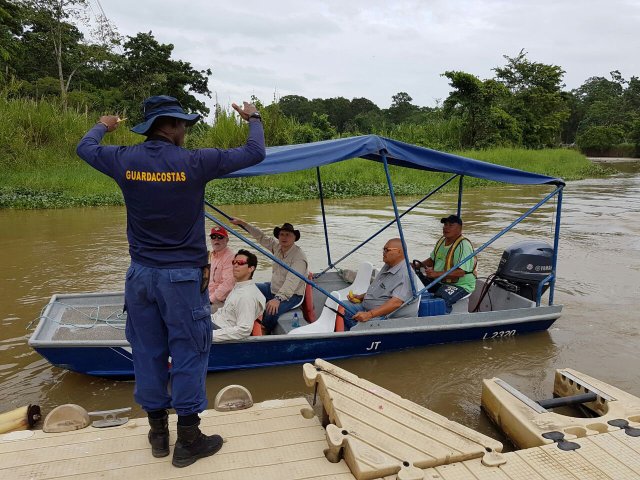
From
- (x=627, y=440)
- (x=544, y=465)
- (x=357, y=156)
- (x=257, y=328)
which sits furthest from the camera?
(x=357, y=156)

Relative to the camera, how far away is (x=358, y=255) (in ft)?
33.2

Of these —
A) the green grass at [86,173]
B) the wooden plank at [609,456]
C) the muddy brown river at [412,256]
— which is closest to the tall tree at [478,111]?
the green grass at [86,173]

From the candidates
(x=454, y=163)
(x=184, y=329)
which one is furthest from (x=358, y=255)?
(x=184, y=329)

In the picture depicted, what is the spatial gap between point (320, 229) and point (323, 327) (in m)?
7.89

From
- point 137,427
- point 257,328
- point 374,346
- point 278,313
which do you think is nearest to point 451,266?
point 374,346

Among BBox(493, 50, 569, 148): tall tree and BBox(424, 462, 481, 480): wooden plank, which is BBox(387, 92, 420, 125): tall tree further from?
BBox(424, 462, 481, 480): wooden plank

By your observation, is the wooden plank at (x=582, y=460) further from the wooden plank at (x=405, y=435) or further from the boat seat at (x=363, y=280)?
the boat seat at (x=363, y=280)

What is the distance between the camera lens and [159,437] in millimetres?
2807

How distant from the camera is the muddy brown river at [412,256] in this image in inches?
185

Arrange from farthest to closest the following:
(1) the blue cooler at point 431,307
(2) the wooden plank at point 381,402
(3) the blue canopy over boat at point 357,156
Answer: (1) the blue cooler at point 431,307, (3) the blue canopy over boat at point 357,156, (2) the wooden plank at point 381,402

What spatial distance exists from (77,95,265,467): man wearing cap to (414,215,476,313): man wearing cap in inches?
140

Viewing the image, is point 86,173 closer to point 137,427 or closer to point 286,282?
point 286,282

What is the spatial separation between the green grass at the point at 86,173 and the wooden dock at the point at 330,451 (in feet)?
44.5

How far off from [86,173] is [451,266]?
606 inches
